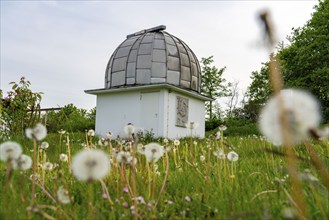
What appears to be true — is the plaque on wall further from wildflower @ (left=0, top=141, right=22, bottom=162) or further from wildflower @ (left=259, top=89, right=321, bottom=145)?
wildflower @ (left=259, top=89, right=321, bottom=145)

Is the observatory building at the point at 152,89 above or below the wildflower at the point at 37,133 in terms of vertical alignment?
above

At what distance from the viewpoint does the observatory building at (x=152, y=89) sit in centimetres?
1627

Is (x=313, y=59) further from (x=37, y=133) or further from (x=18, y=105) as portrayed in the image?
(x=37, y=133)

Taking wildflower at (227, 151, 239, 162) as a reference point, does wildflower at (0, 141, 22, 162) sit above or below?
above

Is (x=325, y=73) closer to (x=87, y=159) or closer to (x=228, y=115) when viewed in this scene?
(x=228, y=115)

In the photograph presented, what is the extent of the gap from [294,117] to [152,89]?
15701mm

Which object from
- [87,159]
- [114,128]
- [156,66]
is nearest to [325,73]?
[156,66]

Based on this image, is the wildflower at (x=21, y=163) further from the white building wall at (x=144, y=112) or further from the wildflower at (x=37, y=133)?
the white building wall at (x=144, y=112)

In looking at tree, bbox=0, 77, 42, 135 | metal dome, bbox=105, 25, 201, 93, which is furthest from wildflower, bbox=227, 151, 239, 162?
metal dome, bbox=105, 25, 201, 93

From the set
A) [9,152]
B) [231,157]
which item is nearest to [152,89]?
[231,157]

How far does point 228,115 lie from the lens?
4156cm

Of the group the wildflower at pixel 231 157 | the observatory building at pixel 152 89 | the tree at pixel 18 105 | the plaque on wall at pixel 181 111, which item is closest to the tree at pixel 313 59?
the observatory building at pixel 152 89

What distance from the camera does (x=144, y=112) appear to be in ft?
54.2

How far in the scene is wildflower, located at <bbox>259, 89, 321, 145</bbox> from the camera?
844mm
